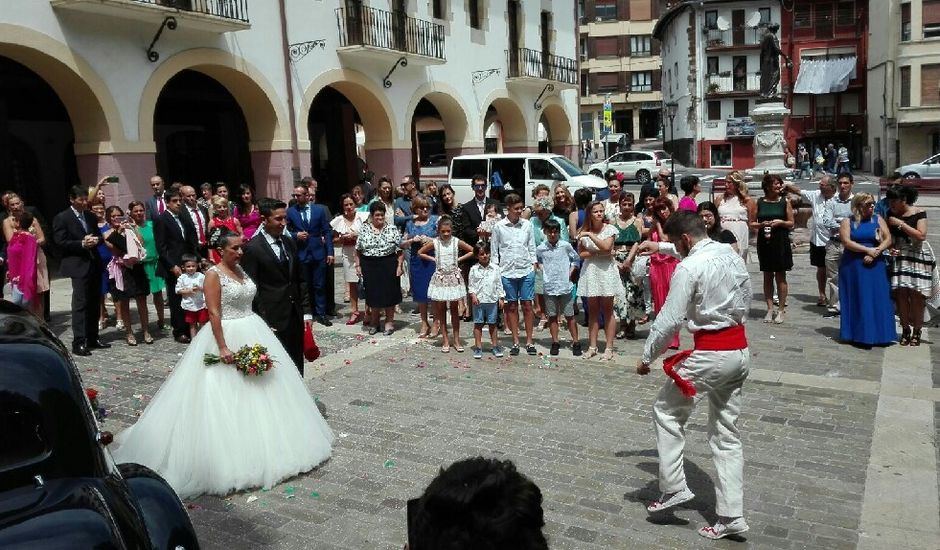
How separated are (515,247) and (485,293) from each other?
650 mm

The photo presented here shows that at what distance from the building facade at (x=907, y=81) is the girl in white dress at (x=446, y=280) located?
137ft

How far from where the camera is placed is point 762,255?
1103 centimetres

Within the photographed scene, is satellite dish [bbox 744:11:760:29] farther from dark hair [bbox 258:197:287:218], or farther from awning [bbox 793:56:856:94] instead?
dark hair [bbox 258:197:287:218]

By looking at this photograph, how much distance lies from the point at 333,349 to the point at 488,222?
265 centimetres

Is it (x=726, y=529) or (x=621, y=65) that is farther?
(x=621, y=65)

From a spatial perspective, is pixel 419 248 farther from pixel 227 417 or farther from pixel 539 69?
pixel 539 69

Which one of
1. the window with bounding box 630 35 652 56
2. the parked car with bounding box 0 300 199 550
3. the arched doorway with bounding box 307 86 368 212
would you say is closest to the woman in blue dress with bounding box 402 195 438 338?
the parked car with bounding box 0 300 199 550

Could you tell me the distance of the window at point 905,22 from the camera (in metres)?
43.4

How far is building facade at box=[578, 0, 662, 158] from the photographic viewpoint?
221 feet

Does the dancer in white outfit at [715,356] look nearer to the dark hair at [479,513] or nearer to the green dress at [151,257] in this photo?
the dark hair at [479,513]

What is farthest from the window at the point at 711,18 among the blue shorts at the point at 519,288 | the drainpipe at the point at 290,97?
the blue shorts at the point at 519,288

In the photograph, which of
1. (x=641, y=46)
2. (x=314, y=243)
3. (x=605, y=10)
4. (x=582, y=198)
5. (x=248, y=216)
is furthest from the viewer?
(x=641, y=46)

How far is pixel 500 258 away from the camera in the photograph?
9727mm

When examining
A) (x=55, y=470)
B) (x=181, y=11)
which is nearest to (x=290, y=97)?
(x=181, y=11)
